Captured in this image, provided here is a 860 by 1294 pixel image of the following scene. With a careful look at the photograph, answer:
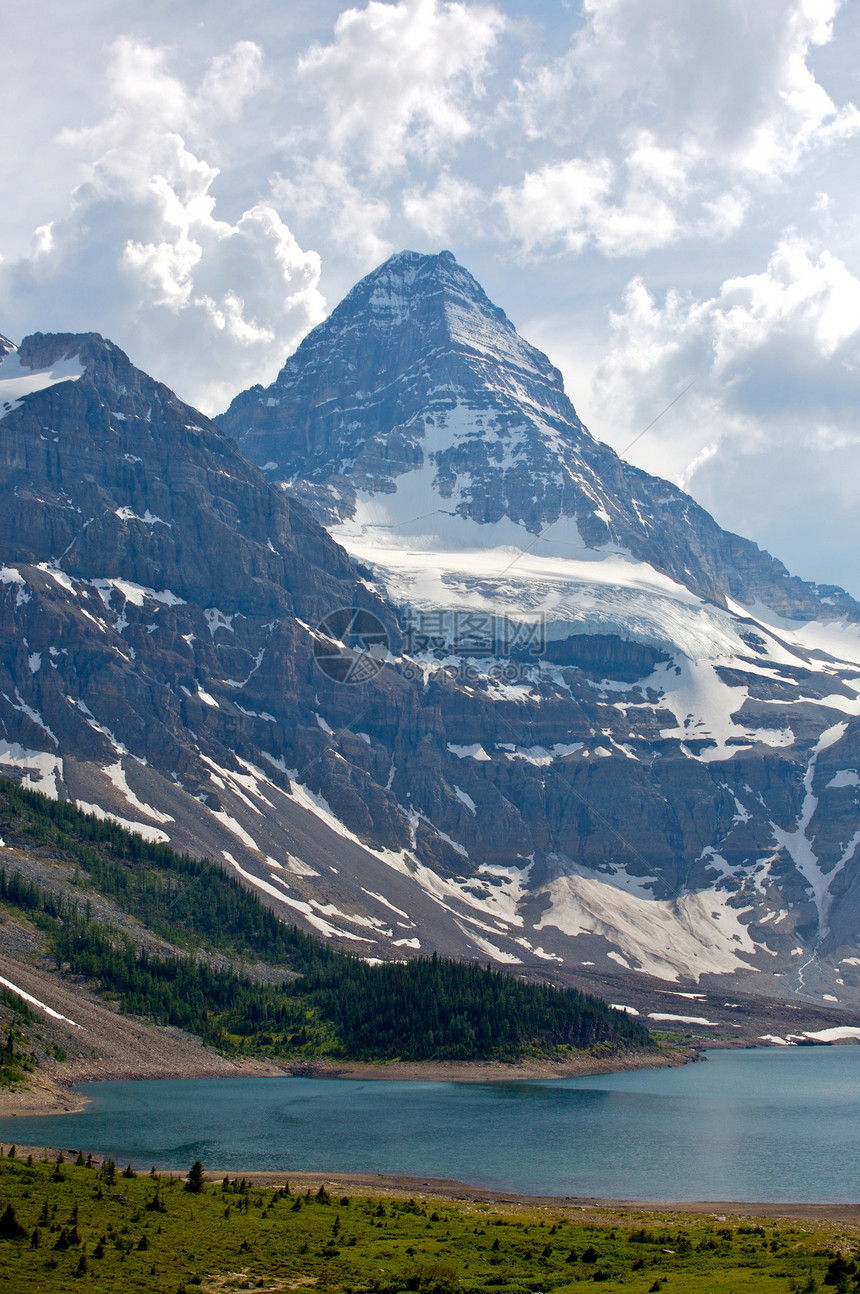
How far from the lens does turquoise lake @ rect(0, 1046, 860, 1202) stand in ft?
296

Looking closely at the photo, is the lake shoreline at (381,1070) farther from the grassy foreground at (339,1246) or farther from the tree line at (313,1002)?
the grassy foreground at (339,1246)

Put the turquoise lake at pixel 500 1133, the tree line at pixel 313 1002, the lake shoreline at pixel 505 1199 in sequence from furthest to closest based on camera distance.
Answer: the tree line at pixel 313 1002 → the turquoise lake at pixel 500 1133 → the lake shoreline at pixel 505 1199

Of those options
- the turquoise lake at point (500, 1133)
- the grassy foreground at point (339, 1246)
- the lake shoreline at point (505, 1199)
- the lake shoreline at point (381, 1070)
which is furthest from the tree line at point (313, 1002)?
the grassy foreground at point (339, 1246)

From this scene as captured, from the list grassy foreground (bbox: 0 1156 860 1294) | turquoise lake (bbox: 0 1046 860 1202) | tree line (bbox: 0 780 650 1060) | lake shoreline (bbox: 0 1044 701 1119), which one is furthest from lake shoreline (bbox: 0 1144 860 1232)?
tree line (bbox: 0 780 650 1060)

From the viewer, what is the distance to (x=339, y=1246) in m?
54.0

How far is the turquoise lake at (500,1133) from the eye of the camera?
296 ft

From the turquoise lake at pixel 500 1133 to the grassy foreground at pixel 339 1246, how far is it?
2220cm

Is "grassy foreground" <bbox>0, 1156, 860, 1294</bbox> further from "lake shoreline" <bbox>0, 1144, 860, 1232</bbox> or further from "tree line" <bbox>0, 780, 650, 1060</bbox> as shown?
"tree line" <bbox>0, 780, 650, 1060</bbox>

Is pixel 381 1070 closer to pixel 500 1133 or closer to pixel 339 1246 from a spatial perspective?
pixel 500 1133

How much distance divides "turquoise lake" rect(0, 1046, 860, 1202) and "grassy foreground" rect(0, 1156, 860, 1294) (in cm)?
2220

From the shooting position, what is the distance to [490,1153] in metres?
103

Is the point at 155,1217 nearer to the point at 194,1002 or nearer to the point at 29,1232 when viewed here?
the point at 29,1232

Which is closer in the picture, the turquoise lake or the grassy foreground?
the grassy foreground

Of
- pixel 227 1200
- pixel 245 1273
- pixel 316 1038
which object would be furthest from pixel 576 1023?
pixel 245 1273
